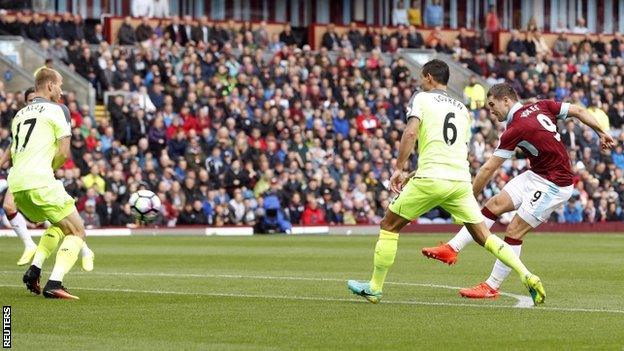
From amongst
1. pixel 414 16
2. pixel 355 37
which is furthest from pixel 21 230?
pixel 414 16

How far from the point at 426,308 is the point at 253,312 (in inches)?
67.6

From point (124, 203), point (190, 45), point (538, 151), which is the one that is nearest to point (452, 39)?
point (190, 45)

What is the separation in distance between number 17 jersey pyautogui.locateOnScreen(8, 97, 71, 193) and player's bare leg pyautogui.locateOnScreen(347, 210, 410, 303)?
3380 millimetres

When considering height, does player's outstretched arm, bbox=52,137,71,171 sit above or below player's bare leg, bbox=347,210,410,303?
above

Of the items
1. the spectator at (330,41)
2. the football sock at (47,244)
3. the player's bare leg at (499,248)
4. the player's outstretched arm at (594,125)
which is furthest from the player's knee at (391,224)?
the spectator at (330,41)

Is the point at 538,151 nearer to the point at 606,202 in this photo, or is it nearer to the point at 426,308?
the point at 426,308

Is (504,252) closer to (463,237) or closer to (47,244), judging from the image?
(463,237)

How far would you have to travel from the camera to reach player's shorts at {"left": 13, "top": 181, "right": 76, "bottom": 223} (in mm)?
15562

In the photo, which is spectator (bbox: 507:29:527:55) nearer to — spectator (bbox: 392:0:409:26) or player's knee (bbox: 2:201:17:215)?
spectator (bbox: 392:0:409:26)

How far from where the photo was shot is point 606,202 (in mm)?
43562

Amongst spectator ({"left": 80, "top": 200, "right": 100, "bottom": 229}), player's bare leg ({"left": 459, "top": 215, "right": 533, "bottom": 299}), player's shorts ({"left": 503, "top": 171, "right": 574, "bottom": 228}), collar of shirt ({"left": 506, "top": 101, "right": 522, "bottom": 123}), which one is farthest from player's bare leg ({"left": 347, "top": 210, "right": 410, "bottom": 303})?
spectator ({"left": 80, "top": 200, "right": 100, "bottom": 229})

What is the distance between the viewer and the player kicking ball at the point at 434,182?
1526cm

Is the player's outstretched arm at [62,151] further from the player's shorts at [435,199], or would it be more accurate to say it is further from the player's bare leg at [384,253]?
the player's shorts at [435,199]

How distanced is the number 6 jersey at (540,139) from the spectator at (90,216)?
19.9m
